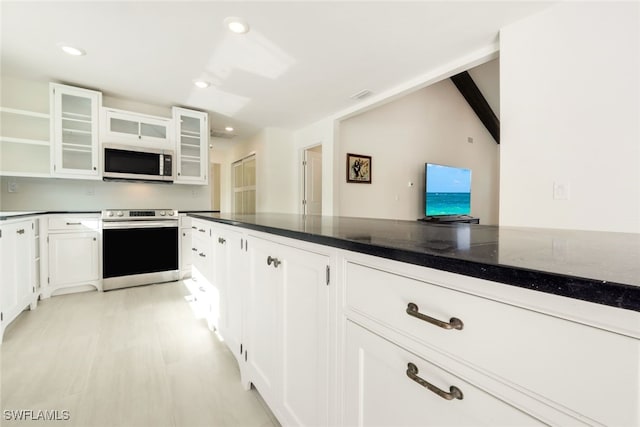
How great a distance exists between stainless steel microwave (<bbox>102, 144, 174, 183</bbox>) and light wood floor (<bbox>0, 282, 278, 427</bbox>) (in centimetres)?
153

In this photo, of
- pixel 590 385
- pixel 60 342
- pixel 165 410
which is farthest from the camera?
pixel 60 342

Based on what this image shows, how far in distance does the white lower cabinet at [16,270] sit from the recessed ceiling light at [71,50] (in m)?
1.50

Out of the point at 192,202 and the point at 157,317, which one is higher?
the point at 192,202

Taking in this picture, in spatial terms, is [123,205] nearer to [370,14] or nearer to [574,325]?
[370,14]

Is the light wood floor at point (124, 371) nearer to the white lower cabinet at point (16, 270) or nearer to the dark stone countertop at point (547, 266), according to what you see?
the white lower cabinet at point (16, 270)

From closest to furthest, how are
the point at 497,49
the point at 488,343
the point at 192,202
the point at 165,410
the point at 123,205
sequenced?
the point at 488,343
the point at 165,410
the point at 497,49
the point at 123,205
the point at 192,202

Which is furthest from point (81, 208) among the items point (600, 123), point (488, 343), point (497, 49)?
point (600, 123)

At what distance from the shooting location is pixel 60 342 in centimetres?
188

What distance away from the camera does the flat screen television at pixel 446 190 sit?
15.4 ft

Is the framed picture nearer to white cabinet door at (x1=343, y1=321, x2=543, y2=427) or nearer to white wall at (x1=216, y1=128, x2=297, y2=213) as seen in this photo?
white wall at (x1=216, y1=128, x2=297, y2=213)

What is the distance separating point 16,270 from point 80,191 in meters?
1.54

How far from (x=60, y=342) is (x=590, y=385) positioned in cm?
271

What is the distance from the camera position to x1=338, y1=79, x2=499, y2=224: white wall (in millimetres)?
4195

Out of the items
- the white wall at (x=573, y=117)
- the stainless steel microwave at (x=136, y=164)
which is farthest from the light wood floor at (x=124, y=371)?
the white wall at (x=573, y=117)
